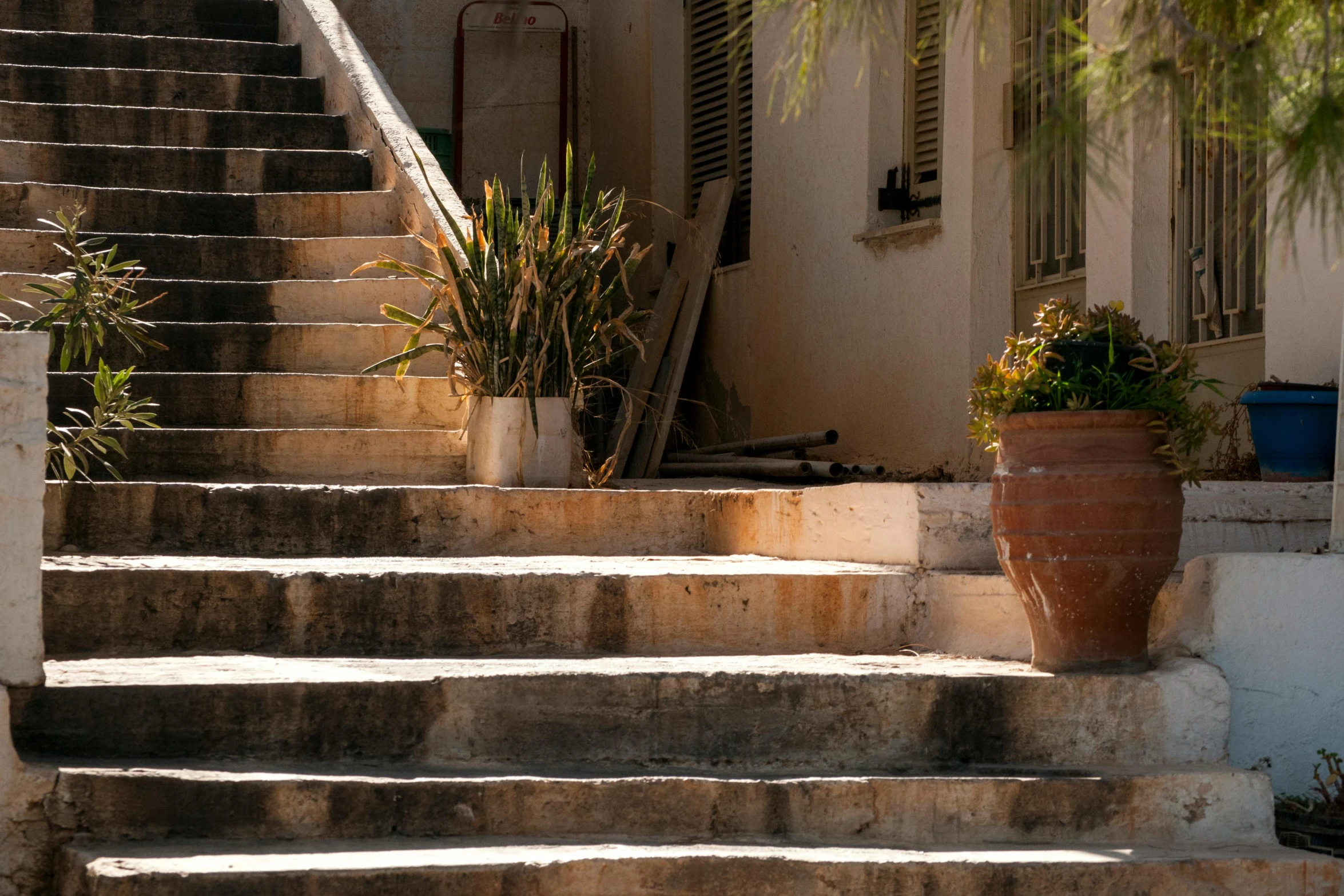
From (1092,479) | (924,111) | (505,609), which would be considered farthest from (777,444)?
(1092,479)

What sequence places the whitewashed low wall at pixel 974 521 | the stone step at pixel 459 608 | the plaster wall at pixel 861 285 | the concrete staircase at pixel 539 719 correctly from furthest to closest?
the plaster wall at pixel 861 285
the whitewashed low wall at pixel 974 521
the stone step at pixel 459 608
the concrete staircase at pixel 539 719

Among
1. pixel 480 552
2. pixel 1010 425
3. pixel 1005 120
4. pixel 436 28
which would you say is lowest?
pixel 480 552

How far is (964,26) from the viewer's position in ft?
19.9

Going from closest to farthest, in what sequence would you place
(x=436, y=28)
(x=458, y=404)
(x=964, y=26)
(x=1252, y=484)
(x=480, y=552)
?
(x=1252, y=484) < (x=480, y=552) < (x=458, y=404) < (x=964, y=26) < (x=436, y=28)

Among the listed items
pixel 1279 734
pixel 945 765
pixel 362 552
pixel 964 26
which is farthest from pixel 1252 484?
pixel 964 26

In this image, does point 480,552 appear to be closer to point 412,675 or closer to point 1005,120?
point 412,675

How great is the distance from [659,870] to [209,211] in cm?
398

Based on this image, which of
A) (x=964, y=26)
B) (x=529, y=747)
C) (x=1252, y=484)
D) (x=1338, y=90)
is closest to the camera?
(x=1338, y=90)

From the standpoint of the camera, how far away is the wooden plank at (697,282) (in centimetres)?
839

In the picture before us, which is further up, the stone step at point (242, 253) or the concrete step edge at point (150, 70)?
the concrete step edge at point (150, 70)

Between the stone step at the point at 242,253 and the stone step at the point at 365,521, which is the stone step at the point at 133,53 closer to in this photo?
the stone step at the point at 242,253

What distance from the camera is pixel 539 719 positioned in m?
3.07

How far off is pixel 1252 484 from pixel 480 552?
196cm

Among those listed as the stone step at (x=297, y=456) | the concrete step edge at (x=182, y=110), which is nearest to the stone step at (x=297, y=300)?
the stone step at (x=297, y=456)
